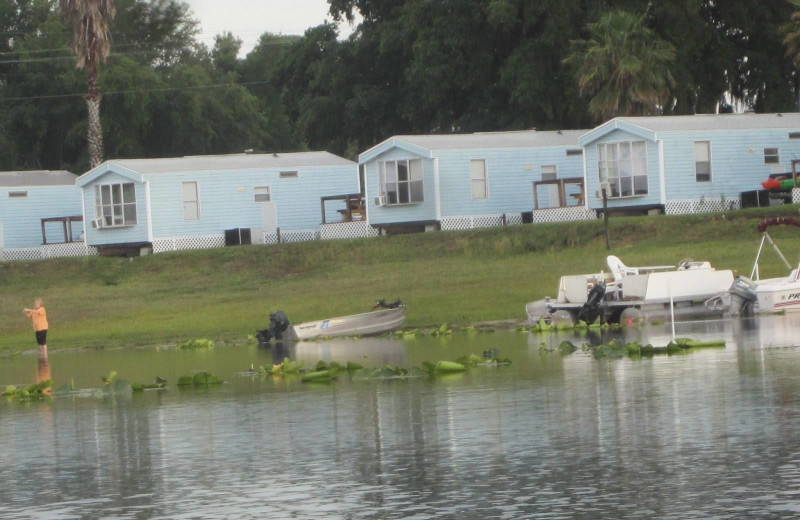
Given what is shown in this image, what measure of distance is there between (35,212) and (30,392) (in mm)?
47014

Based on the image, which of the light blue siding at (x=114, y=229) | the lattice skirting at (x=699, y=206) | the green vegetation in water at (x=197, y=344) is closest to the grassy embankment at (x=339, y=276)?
the green vegetation in water at (x=197, y=344)

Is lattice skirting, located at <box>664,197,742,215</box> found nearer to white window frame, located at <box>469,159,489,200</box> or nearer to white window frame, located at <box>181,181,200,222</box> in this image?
white window frame, located at <box>469,159,489,200</box>

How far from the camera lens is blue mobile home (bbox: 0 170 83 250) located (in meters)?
72.8

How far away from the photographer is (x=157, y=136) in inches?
3903

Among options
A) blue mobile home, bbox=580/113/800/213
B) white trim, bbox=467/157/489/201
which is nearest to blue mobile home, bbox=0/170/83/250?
white trim, bbox=467/157/489/201

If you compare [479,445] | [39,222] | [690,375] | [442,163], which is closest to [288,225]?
[442,163]

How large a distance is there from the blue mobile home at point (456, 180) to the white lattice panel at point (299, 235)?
3644 mm

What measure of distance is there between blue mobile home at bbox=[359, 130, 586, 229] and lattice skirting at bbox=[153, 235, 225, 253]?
6.95 m

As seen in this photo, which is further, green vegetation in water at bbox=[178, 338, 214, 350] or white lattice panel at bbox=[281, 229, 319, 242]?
white lattice panel at bbox=[281, 229, 319, 242]

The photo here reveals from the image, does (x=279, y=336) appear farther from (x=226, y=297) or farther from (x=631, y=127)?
(x=631, y=127)

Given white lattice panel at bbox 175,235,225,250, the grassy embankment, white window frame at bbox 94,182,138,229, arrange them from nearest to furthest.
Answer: the grassy embankment
white lattice panel at bbox 175,235,225,250
white window frame at bbox 94,182,138,229

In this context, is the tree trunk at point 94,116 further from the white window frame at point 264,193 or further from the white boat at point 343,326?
the white boat at point 343,326

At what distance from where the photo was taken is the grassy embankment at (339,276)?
4584 centimetres

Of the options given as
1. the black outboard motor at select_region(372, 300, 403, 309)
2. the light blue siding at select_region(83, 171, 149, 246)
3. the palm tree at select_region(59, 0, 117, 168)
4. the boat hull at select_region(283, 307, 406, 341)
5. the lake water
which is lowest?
the lake water
